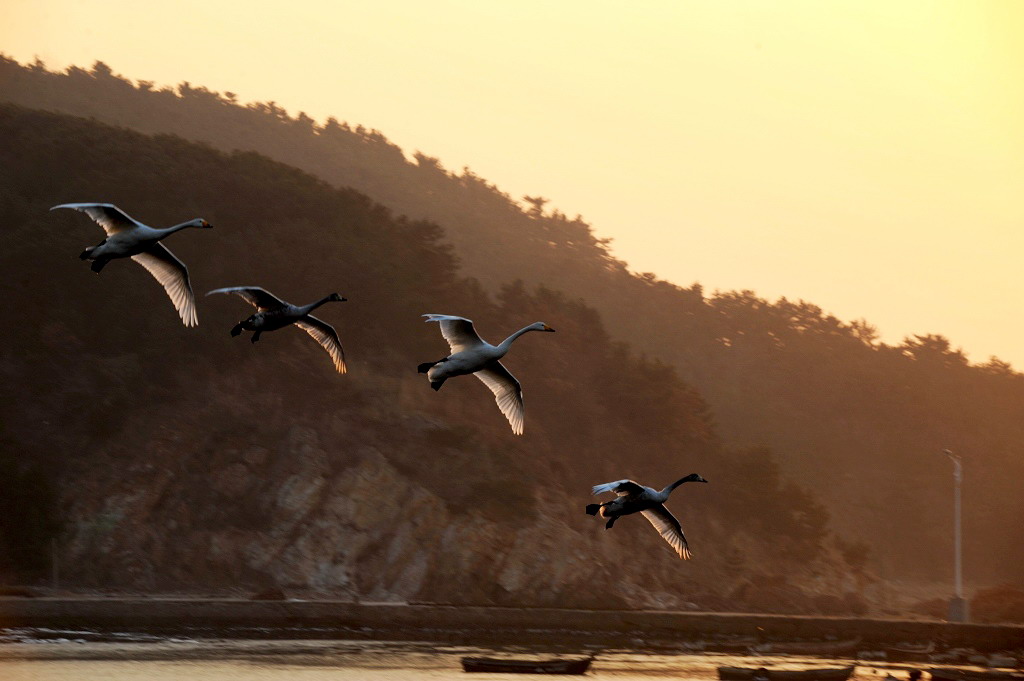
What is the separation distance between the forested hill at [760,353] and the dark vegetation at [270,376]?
33.3m

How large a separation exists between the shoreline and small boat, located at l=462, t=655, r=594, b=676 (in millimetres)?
6449

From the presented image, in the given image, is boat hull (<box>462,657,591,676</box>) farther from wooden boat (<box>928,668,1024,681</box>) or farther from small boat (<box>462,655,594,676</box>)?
wooden boat (<box>928,668,1024,681</box>)

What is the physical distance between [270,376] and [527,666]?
102ft

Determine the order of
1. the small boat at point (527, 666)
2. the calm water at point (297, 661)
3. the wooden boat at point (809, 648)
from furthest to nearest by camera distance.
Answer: the wooden boat at point (809, 648)
the small boat at point (527, 666)
the calm water at point (297, 661)

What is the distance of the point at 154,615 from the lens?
2125 inches

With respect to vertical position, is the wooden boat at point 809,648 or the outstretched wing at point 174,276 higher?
the outstretched wing at point 174,276

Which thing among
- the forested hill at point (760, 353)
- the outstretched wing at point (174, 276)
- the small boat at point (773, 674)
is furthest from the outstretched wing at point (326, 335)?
the forested hill at point (760, 353)

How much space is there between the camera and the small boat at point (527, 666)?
161ft

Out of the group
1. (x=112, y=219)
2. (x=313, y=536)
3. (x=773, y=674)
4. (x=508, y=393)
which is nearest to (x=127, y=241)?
(x=112, y=219)

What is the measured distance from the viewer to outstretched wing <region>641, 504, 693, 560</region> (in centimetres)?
3106

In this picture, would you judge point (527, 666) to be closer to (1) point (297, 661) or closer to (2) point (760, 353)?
(1) point (297, 661)

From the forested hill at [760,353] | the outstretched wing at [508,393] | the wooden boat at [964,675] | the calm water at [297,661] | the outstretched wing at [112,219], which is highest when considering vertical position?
the forested hill at [760,353]

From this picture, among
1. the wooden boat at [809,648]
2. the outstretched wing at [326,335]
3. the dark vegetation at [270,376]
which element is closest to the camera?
the outstretched wing at [326,335]

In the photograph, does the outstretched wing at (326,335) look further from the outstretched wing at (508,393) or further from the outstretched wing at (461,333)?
the outstretched wing at (508,393)
